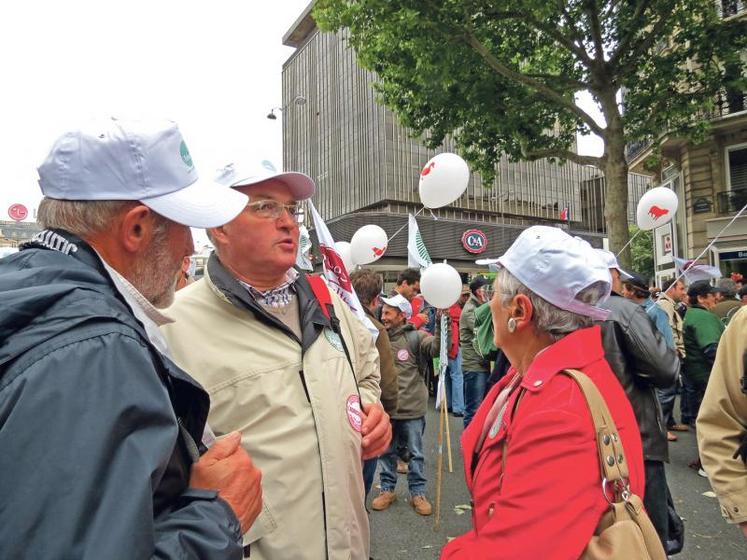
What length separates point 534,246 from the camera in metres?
1.78

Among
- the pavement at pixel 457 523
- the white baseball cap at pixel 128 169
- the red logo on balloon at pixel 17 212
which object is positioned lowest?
the pavement at pixel 457 523

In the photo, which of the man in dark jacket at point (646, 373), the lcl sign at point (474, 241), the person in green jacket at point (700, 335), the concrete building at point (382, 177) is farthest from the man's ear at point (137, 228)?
the lcl sign at point (474, 241)

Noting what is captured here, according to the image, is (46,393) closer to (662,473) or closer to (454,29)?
(662,473)

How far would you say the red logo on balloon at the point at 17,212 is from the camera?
1226 centimetres

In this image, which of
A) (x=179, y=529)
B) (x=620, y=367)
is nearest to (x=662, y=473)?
(x=620, y=367)

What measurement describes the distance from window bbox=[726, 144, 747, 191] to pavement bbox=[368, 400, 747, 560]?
53.0 ft

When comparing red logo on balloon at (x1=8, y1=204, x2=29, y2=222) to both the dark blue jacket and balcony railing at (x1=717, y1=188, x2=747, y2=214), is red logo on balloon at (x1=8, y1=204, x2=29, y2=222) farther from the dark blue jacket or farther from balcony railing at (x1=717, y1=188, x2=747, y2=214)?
balcony railing at (x1=717, y1=188, x2=747, y2=214)

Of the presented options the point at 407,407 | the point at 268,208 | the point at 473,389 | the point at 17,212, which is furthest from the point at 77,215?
the point at 17,212

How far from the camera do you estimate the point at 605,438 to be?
1392 mm

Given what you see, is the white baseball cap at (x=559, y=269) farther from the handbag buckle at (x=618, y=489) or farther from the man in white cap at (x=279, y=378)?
the man in white cap at (x=279, y=378)

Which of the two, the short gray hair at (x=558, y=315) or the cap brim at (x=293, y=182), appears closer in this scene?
the short gray hair at (x=558, y=315)

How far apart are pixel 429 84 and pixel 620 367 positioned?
9420 mm

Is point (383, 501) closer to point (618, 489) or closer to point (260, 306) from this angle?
point (260, 306)

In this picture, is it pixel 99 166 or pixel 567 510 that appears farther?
pixel 567 510
